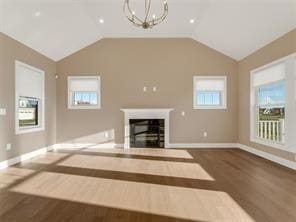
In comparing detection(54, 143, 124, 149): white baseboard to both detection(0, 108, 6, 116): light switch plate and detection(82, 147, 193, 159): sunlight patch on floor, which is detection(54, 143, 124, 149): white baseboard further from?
detection(0, 108, 6, 116): light switch plate

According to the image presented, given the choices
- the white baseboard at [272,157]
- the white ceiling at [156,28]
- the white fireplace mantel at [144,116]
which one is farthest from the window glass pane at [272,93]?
the white fireplace mantel at [144,116]

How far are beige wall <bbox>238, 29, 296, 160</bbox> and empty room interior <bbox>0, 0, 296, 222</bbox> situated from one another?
0.04 metres

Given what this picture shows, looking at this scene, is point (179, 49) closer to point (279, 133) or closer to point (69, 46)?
point (69, 46)

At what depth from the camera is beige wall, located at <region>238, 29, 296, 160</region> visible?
5023 mm

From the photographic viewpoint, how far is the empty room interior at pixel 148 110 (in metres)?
3.19

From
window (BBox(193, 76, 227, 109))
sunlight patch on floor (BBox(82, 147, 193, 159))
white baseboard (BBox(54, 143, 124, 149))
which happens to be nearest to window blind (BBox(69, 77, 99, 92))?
white baseboard (BBox(54, 143, 124, 149))

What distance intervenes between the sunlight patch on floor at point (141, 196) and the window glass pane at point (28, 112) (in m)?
2.22

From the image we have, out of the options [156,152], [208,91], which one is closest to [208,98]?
[208,91]

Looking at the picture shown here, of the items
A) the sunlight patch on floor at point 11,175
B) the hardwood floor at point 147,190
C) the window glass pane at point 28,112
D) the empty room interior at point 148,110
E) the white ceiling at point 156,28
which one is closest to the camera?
the hardwood floor at point 147,190

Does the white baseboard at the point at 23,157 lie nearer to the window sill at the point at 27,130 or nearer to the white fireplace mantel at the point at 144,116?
the window sill at the point at 27,130

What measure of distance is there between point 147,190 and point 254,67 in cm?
496

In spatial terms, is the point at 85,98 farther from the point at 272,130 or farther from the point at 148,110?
the point at 272,130

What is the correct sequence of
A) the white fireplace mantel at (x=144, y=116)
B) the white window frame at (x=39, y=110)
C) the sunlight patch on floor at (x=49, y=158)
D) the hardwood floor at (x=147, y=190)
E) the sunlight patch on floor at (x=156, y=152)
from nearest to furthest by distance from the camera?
the hardwood floor at (x=147, y=190) < the white window frame at (x=39, y=110) < the sunlight patch on floor at (x=49, y=158) < the sunlight patch on floor at (x=156, y=152) < the white fireplace mantel at (x=144, y=116)

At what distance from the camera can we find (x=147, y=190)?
11.6 feet
